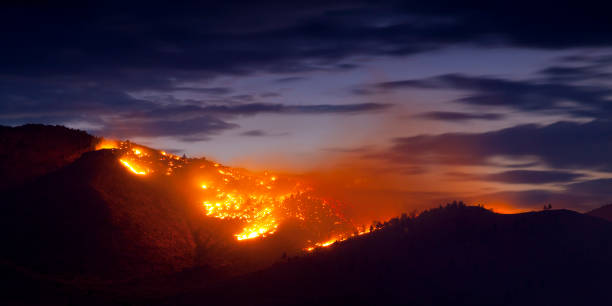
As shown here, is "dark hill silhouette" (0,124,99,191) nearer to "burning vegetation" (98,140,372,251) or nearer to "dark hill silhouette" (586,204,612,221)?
"burning vegetation" (98,140,372,251)

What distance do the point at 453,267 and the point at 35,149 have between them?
30472 millimetres

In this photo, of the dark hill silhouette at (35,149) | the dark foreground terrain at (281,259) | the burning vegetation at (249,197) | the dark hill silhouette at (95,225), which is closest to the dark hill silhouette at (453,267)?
the dark foreground terrain at (281,259)

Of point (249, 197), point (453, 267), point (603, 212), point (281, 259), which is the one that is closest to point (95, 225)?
point (249, 197)

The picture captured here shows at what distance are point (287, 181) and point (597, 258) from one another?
24.2m

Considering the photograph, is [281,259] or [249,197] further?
[249,197]

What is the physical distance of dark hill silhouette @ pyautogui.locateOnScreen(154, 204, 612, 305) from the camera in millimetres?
20203

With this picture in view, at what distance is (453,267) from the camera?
21.7 metres

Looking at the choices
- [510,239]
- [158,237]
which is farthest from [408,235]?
[158,237]

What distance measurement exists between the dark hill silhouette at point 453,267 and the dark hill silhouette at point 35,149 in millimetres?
20603

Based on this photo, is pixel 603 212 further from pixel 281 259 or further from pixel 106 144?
pixel 106 144

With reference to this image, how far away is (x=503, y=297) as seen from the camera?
19.8 meters

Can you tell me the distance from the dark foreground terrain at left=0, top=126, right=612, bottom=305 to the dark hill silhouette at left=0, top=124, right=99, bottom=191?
59.5 inches

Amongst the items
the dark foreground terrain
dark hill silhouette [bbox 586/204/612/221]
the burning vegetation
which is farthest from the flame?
dark hill silhouette [bbox 586/204/612/221]

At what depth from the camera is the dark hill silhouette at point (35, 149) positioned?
39469mm
